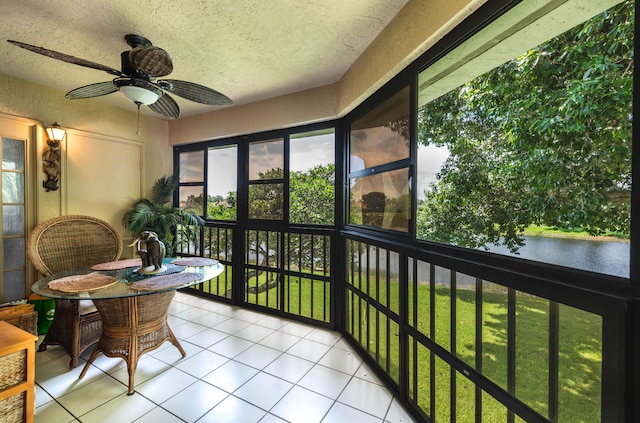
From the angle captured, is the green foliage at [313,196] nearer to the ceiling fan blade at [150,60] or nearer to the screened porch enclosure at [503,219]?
the screened porch enclosure at [503,219]

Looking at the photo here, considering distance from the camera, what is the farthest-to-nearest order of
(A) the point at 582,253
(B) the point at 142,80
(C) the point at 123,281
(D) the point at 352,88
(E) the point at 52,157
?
(E) the point at 52,157, (D) the point at 352,88, (C) the point at 123,281, (B) the point at 142,80, (A) the point at 582,253

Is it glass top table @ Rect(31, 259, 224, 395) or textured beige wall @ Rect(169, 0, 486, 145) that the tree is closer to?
textured beige wall @ Rect(169, 0, 486, 145)

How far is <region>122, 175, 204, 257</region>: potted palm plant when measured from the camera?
337 centimetres

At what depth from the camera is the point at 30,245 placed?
91.2 inches

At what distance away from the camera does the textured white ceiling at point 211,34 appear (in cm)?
163

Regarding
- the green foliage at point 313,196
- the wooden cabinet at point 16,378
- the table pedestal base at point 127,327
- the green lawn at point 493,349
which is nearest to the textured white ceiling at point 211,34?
the green foliage at point 313,196

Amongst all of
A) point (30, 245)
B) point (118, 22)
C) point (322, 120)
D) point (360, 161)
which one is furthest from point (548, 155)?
point (30, 245)

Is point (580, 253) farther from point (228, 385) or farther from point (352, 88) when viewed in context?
point (228, 385)

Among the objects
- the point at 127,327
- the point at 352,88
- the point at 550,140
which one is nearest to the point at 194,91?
the point at 352,88

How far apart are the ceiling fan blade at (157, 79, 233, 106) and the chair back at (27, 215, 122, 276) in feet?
6.42

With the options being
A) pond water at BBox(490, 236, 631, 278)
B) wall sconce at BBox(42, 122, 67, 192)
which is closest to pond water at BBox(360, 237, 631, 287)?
pond water at BBox(490, 236, 631, 278)

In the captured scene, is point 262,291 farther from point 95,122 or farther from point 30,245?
point 95,122

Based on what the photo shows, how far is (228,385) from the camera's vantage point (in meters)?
1.90

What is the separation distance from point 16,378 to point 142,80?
196 cm
